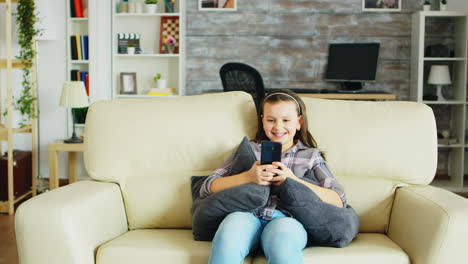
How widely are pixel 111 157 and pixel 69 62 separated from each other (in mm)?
2846

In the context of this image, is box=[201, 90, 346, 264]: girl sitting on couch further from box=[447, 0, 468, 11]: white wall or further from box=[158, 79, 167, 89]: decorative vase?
box=[447, 0, 468, 11]: white wall

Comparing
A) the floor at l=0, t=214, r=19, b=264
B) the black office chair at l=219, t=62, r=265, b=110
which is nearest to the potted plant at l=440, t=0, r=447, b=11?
the black office chair at l=219, t=62, r=265, b=110

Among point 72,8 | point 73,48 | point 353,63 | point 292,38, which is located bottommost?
point 353,63

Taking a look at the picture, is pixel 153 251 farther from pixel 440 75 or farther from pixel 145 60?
pixel 440 75

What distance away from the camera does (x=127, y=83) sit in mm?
4980

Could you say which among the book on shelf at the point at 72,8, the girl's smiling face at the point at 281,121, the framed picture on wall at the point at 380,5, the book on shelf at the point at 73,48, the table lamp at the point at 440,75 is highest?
the framed picture on wall at the point at 380,5

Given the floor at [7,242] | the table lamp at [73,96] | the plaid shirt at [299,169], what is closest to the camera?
the plaid shirt at [299,169]

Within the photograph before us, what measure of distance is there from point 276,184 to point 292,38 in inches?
131

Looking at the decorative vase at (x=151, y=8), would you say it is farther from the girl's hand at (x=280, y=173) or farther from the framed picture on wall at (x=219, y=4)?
the girl's hand at (x=280, y=173)

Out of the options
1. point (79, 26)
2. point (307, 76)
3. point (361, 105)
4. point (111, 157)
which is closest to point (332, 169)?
point (361, 105)

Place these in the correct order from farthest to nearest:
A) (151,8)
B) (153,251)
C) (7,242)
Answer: (151,8) → (7,242) → (153,251)

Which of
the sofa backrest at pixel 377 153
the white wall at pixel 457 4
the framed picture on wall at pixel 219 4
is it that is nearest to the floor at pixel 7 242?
the sofa backrest at pixel 377 153

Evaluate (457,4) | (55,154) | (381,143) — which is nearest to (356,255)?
(381,143)

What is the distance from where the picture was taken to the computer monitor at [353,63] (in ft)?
15.9
